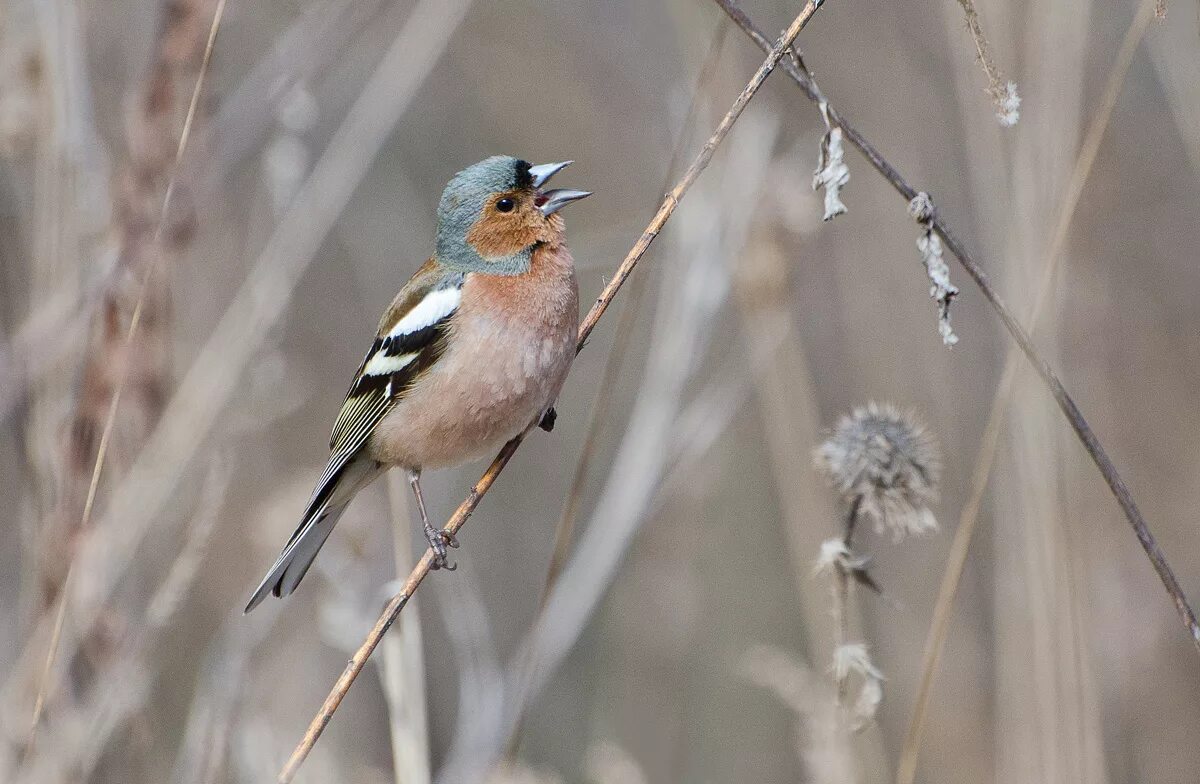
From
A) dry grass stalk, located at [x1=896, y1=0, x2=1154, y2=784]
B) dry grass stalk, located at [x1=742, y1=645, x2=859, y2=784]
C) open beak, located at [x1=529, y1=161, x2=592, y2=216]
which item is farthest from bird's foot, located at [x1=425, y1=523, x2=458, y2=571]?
dry grass stalk, located at [x1=896, y1=0, x2=1154, y2=784]

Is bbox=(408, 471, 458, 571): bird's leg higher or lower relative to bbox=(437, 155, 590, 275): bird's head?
lower

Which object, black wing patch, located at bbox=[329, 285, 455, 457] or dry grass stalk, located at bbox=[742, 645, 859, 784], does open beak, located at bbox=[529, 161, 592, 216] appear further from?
dry grass stalk, located at bbox=[742, 645, 859, 784]

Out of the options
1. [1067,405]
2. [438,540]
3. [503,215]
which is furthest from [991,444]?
[503,215]

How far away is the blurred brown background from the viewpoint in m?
3.25

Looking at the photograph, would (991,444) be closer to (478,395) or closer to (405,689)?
(478,395)

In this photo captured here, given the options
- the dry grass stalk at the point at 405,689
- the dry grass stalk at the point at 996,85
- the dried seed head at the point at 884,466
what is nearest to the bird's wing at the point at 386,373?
the dry grass stalk at the point at 405,689

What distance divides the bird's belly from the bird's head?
235 mm

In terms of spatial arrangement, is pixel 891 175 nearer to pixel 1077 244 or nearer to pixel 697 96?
pixel 697 96

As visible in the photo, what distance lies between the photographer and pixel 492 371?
3.48 m

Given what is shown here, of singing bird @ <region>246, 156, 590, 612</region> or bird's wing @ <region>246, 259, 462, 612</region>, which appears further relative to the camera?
bird's wing @ <region>246, 259, 462, 612</region>

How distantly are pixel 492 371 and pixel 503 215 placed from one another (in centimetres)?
54

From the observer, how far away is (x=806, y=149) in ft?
19.2

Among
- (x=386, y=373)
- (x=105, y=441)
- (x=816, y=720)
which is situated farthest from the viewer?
(x=386, y=373)

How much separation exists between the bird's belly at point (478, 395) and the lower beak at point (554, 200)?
376mm
